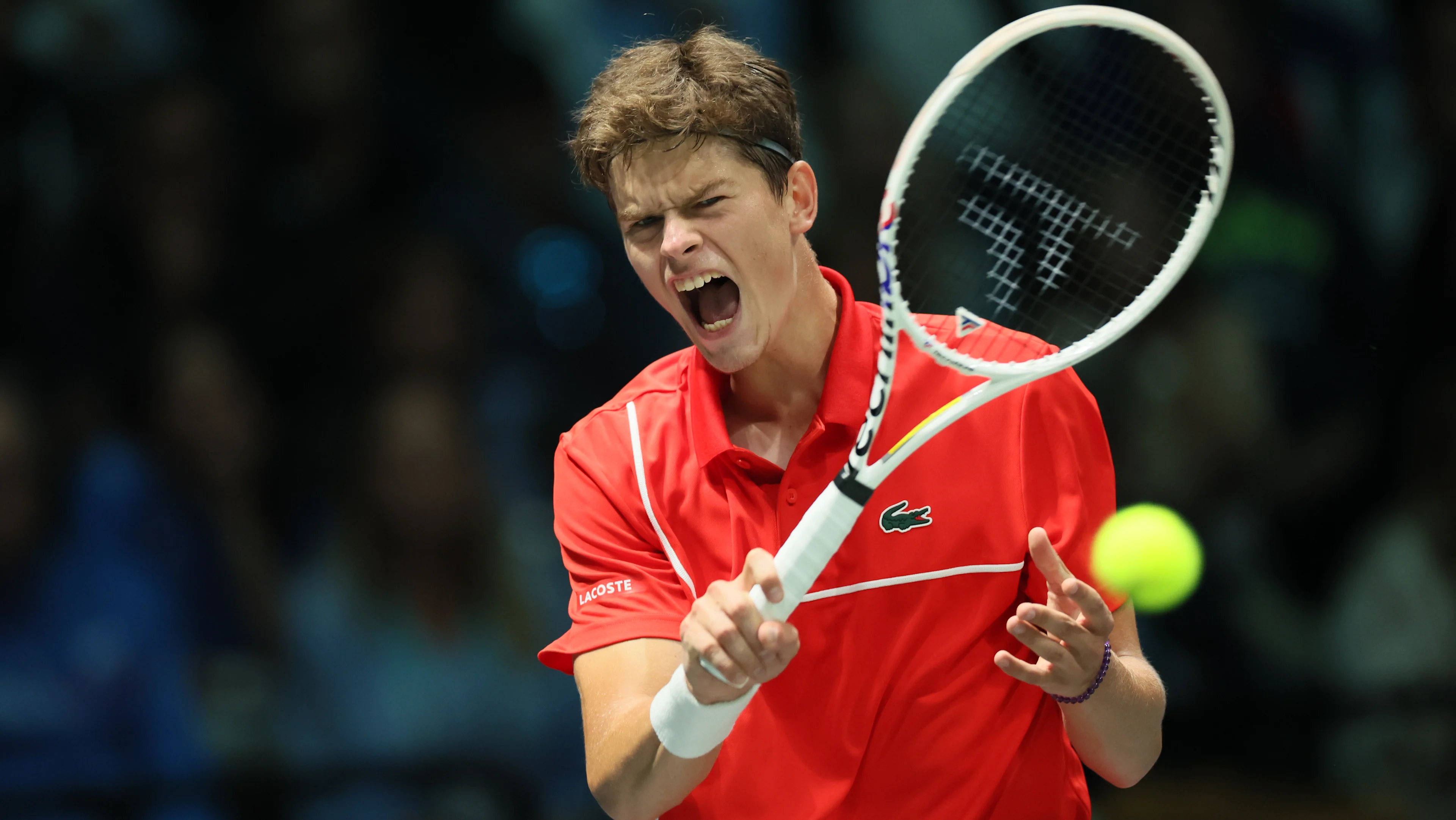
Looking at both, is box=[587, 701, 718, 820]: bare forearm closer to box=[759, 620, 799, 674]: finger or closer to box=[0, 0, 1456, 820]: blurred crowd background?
box=[759, 620, 799, 674]: finger

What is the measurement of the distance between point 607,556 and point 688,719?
16.3 inches

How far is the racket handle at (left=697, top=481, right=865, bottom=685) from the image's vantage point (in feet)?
5.44

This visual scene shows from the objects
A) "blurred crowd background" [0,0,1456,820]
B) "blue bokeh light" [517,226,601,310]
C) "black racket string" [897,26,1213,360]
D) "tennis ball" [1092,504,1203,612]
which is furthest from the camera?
"blue bokeh light" [517,226,601,310]

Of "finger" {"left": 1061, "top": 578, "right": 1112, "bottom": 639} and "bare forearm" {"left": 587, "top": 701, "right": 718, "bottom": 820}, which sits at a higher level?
"finger" {"left": 1061, "top": 578, "right": 1112, "bottom": 639}

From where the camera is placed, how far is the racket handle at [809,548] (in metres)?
1.66

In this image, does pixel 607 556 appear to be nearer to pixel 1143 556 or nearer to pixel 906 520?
pixel 906 520

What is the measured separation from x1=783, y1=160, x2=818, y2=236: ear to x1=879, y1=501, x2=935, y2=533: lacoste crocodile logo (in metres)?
0.44

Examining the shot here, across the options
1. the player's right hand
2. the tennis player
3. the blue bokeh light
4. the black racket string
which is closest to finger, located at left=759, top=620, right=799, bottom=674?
the player's right hand

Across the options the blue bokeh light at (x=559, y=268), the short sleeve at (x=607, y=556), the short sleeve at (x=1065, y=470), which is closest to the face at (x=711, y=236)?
the short sleeve at (x=607, y=556)

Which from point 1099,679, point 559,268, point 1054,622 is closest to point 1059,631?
point 1054,622

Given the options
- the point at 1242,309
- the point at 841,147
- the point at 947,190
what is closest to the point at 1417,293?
the point at 1242,309

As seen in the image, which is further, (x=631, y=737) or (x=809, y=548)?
(x=631, y=737)

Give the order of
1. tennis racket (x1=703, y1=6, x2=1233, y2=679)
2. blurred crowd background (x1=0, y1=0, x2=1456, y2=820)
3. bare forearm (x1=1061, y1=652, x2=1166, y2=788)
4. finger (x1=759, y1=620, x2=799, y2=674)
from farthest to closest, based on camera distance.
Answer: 1. blurred crowd background (x1=0, y1=0, x2=1456, y2=820)
2. tennis racket (x1=703, y1=6, x2=1233, y2=679)
3. bare forearm (x1=1061, y1=652, x2=1166, y2=788)
4. finger (x1=759, y1=620, x2=799, y2=674)

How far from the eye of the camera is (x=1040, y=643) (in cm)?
179
